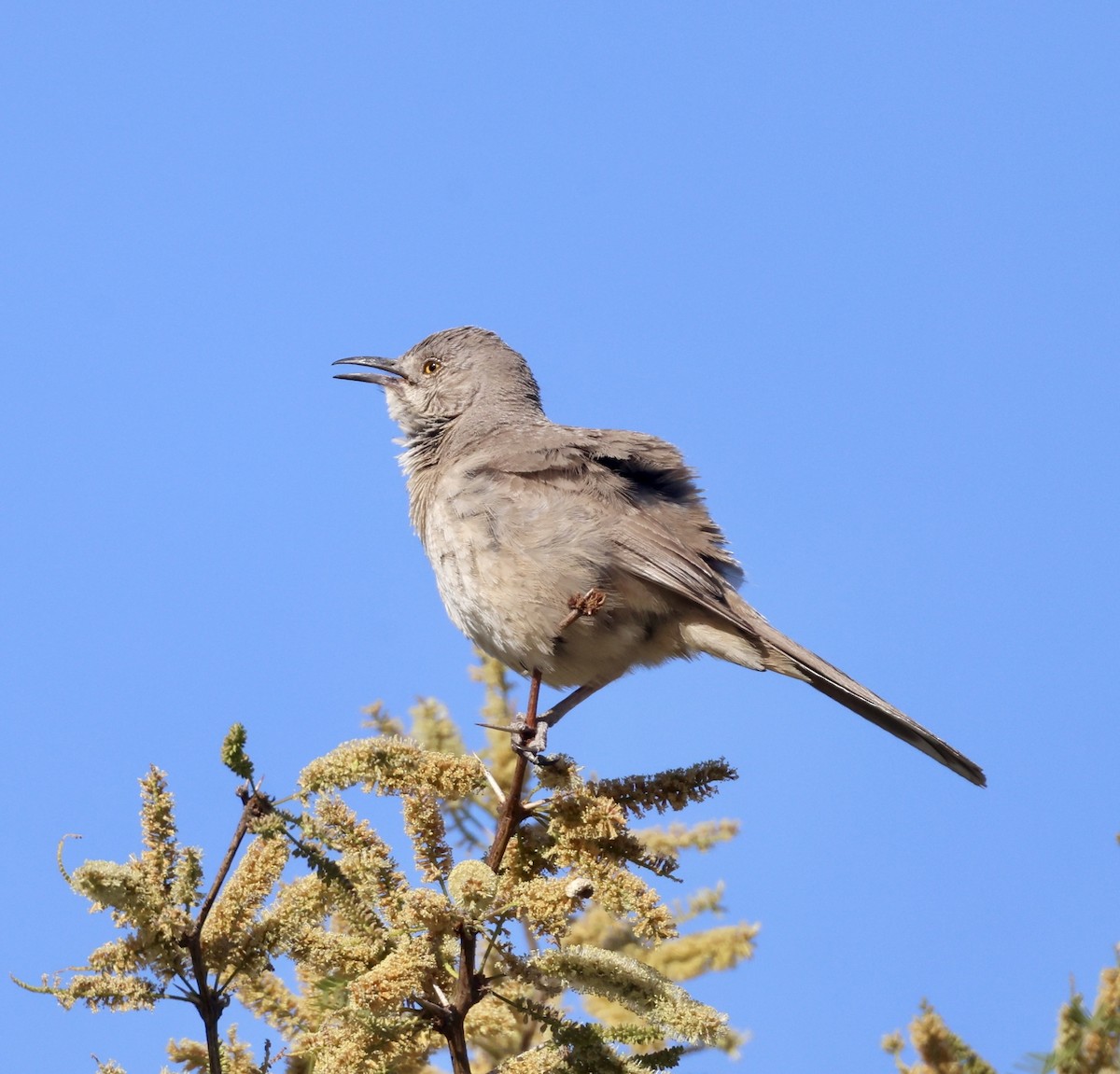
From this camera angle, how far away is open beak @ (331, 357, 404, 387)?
7309mm

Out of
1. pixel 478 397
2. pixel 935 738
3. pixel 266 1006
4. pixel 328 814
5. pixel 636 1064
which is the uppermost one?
pixel 478 397

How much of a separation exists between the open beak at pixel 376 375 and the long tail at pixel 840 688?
8.44ft

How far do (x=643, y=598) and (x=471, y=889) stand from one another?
9.01 ft

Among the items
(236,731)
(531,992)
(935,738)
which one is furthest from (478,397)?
(236,731)

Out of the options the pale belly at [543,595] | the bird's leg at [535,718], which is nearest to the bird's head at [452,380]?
the pale belly at [543,595]

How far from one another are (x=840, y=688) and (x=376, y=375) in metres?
3.23

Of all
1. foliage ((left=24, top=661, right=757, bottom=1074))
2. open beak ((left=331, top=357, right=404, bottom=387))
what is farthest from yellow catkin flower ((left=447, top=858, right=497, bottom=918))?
open beak ((left=331, top=357, right=404, bottom=387))

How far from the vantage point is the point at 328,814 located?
9.93 feet

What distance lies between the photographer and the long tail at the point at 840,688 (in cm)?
521

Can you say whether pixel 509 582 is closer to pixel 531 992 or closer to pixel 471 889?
pixel 531 992

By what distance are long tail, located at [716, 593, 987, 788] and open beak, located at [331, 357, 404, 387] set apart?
8.44ft

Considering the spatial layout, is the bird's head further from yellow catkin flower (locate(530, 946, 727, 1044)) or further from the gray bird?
yellow catkin flower (locate(530, 946, 727, 1044))

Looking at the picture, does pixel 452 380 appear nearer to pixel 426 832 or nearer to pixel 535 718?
pixel 535 718

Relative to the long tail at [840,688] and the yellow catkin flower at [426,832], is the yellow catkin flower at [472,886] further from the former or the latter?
the long tail at [840,688]
